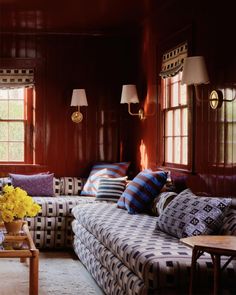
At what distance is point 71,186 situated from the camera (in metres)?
8.05

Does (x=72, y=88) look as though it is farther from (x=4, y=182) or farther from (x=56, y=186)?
(x=4, y=182)

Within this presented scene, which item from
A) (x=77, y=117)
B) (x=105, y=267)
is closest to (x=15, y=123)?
(x=77, y=117)

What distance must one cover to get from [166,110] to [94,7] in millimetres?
1484

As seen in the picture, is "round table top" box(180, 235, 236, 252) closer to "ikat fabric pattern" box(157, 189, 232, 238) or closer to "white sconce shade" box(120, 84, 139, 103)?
"ikat fabric pattern" box(157, 189, 232, 238)

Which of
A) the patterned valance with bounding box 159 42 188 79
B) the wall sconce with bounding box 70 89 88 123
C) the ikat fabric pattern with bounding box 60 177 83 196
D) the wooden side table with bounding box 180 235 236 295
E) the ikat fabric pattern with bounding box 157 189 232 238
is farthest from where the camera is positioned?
the ikat fabric pattern with bounding box 60 177 83 196

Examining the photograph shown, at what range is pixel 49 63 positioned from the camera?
8.20 meters

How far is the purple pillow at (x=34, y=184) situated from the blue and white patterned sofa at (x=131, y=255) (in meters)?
1.08

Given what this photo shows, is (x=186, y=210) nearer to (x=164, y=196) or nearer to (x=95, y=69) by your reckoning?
(x=164, y=196)

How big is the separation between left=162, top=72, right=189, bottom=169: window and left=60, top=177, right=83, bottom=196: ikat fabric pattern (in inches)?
69.3

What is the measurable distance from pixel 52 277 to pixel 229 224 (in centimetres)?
216

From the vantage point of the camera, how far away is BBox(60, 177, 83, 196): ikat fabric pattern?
26.3ft

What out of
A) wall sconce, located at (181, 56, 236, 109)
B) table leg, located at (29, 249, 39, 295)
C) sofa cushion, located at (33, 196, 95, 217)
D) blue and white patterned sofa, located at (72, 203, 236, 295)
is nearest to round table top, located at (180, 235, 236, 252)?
blue and white patterned sofa, located at (72, 203, 236, 295)

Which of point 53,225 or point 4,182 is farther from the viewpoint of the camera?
point 4,182

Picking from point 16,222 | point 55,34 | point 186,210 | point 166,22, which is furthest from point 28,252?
point 55,34
